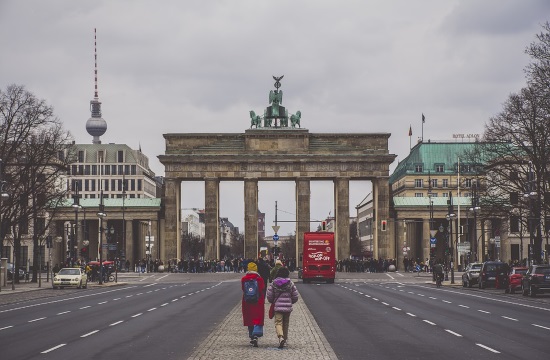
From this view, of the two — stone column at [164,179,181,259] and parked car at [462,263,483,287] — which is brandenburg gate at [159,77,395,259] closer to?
stone column at [164,179,181,259]

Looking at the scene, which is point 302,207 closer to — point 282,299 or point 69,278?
point 69,278

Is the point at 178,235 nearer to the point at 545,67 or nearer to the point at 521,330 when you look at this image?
the point at 545,67

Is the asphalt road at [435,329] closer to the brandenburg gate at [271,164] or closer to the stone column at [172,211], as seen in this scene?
the brandenburg gate at [271,164]

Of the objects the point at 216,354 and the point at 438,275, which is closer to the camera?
the point at 216,354

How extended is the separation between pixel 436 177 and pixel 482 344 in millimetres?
136918

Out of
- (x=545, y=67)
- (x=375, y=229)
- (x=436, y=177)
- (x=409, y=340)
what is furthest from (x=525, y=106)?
(x=436, y=177)

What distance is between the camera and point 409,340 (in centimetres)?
2530

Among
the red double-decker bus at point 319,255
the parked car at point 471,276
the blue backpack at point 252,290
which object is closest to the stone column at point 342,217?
the red double-decker bus at point 319,255

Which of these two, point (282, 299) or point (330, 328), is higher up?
point (282, 299)

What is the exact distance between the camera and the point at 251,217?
4860 inches

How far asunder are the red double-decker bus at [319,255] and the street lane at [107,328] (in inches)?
1280

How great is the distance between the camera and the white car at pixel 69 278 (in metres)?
69.6

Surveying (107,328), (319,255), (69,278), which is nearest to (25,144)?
(69,278)

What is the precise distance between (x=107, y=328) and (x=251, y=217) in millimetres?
93645
